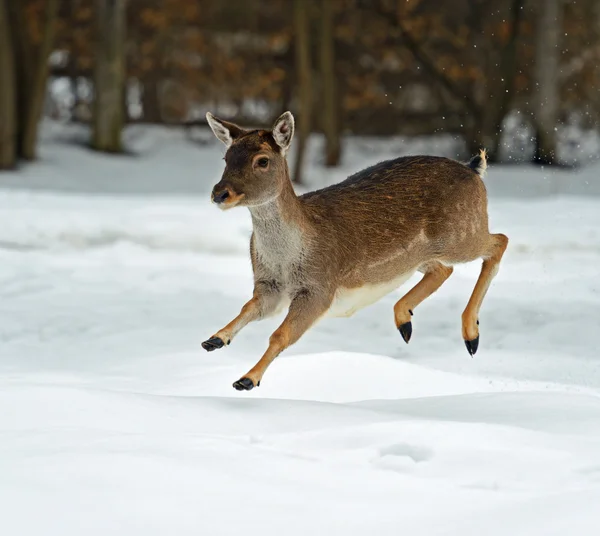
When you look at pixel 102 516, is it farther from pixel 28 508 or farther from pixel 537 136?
pixel 537 136

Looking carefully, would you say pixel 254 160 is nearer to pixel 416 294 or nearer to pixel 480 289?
pixel 416 294

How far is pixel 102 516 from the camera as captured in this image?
3.88 metres

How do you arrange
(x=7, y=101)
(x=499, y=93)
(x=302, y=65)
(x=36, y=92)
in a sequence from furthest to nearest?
1. (x=499, y=93)
2. (x=36, y=92)
3. (x=302, y=65)
4. (x=7, y=101)

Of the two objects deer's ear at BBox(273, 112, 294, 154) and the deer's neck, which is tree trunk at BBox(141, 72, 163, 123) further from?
deer's ear at BBox(273, 112, 294, 154)

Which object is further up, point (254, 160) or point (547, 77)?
point (254, 160)

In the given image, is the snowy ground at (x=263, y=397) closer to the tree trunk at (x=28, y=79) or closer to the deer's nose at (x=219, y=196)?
the deer's nose at (x=219, y=196)

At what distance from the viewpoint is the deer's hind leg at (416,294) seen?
6.23 m

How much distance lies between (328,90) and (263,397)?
12.6 meters

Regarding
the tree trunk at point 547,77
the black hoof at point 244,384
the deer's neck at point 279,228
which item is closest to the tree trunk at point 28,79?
the tree trunk at point 547,77

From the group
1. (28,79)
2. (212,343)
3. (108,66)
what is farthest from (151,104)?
(212,343)

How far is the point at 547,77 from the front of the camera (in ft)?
59.9

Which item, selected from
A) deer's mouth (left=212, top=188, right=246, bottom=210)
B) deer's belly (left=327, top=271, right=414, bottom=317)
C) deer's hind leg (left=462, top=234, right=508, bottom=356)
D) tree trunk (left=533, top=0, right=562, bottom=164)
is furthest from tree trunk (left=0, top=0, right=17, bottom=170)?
deer's mouth (left=212, top=188, right=246, bottom=210)

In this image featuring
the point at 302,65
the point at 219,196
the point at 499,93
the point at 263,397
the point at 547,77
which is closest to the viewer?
the point at 219,196

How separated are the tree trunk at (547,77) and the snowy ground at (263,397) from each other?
470cm
